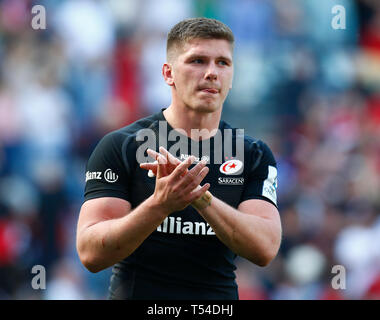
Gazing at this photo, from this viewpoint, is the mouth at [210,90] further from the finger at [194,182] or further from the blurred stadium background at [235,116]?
the blurred stadium background at [235,116]

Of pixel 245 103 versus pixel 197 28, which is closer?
pixel 197 28

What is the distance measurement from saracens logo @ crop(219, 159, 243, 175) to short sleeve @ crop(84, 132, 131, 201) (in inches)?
23.8

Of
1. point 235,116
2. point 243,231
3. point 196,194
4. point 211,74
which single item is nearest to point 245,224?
point 243,231

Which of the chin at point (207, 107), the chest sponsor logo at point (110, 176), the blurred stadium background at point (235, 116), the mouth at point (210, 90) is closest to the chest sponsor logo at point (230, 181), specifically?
the chin at point (207, 107)

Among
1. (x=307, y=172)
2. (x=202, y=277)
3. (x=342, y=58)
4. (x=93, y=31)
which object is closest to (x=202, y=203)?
(x=202, y=277)

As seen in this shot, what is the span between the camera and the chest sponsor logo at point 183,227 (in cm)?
400

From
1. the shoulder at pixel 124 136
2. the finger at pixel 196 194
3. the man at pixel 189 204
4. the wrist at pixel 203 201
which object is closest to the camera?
the finger at pixel 196 194

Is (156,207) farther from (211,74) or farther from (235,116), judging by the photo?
(235,116)

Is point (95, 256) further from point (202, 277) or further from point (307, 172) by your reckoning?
point (307, 172)

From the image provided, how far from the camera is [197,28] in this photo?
13.9 feet

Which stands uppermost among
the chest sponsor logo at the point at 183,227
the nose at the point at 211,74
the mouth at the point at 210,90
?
the nose at the point at 211,74
